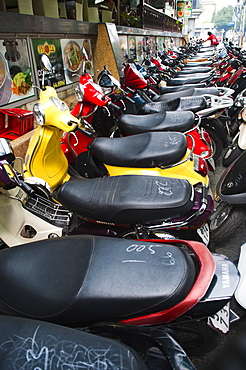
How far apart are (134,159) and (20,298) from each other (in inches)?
54.4

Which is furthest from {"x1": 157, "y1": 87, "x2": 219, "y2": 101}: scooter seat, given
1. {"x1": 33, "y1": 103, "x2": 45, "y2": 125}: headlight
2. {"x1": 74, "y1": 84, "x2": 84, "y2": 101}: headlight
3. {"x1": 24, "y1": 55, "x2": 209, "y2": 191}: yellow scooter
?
{"x1": 33, "y1": 103, "x2": 45, "y2": 125}: headlight

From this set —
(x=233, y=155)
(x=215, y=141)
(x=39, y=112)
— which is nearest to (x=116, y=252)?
(x=39, y=112)

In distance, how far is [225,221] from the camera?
89.4 inches

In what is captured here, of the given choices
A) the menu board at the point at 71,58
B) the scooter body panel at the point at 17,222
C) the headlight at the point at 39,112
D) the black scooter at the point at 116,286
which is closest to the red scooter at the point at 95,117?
the headlight at the point at 39,112

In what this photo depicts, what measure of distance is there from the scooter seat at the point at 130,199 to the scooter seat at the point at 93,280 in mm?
391

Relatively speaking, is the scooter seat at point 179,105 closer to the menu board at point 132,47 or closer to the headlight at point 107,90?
the headlight at point 107,90

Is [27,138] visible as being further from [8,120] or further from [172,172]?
[172,172]

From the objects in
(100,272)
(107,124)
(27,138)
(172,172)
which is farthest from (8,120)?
(100,272)

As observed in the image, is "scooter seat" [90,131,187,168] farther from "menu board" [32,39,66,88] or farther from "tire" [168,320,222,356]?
"menu board" [32,39,66,88]

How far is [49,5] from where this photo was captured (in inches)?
179

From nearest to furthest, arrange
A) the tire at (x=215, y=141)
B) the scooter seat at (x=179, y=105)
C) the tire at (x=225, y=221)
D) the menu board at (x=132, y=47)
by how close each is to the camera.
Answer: the tire at (x=225, y=221)
the scooter seat at (x=179, y=105)
the tire at (x=215, y=141)
the menu board at (x=132, y=47)

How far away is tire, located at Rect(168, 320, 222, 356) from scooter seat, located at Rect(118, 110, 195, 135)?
199 cm

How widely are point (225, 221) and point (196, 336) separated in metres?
1.12

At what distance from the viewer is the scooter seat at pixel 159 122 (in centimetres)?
288
